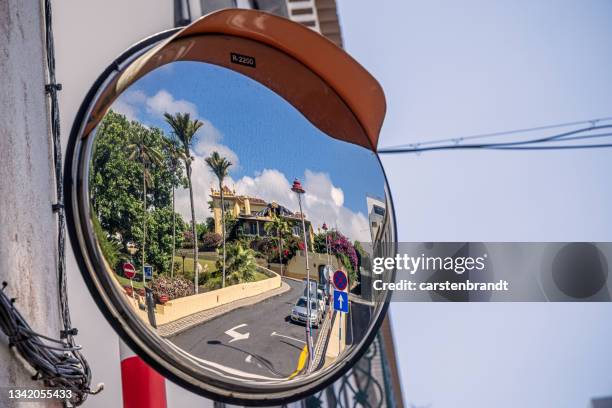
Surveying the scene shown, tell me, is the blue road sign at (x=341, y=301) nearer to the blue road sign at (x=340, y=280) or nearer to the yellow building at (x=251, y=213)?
the blue road sign at (x=340, y=280)

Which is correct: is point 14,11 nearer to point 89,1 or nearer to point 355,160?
point 355,160

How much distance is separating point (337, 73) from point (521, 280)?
512 cm

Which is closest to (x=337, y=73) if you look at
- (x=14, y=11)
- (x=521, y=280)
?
(x=14, y=11)

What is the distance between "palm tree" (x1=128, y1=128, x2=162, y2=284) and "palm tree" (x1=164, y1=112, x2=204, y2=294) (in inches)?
2.0

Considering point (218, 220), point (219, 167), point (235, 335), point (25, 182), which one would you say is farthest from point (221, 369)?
point (25, 182)

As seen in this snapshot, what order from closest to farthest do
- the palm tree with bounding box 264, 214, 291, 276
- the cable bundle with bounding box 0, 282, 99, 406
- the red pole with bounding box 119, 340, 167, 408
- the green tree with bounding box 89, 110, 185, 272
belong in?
the cable bundle with bounding box 0, 282, 99, 406
the green tree with bounding box 89, 110, 185, 272
the palm tree with bounding box 264, 214, 291, 276
the red pole with bounding box 119, 340, 167, 408

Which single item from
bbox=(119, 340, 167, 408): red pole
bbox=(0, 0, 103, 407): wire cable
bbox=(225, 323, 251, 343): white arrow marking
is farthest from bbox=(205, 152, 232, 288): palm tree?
bbox=(119, 340, 167, 408): red pole

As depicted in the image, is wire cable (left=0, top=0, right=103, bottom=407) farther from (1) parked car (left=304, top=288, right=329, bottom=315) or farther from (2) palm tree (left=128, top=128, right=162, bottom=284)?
(1) parked car (left=304, top=288, right=329, bottom=315)

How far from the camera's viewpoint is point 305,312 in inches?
76.8

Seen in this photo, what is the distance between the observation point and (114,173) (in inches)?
72.1

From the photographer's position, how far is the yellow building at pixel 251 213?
1842mm

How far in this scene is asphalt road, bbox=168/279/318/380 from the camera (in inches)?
73.6

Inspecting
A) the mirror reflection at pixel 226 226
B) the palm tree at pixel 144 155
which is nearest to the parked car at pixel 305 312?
the mirror reflection at pixel 226 226

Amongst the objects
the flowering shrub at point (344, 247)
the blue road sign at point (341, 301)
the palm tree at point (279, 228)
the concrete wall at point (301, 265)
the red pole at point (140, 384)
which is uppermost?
the palm tree at point (279, 228)
